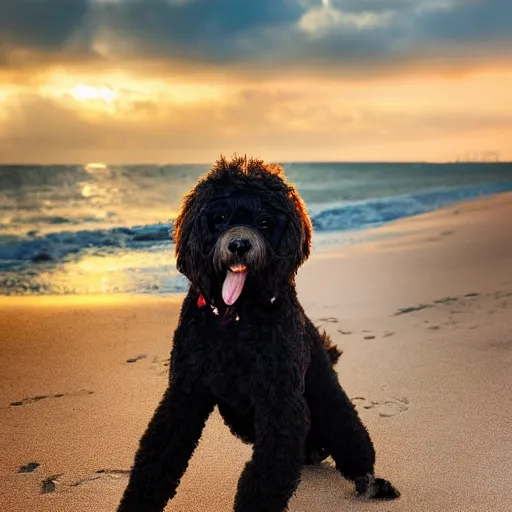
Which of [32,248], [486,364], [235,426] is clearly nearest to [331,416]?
→ [235,426]

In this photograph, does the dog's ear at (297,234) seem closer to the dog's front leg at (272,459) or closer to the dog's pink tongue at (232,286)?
the dog's pink tongue at (232,286)

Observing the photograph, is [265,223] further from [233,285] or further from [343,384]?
[343,384]

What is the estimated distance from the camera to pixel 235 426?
3.34 meters

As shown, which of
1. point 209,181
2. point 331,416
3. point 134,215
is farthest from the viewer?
point 134,215

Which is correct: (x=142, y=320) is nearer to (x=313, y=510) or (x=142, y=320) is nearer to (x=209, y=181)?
(x=313, y=510)

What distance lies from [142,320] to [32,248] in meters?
7.79

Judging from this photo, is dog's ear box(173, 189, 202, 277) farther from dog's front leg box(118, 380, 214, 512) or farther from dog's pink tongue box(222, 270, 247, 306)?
dog's front leg box(118, 380, 214, 512)

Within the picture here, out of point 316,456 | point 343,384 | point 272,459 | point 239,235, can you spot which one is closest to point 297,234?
point 239,235

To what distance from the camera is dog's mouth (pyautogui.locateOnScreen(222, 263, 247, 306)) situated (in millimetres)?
2816

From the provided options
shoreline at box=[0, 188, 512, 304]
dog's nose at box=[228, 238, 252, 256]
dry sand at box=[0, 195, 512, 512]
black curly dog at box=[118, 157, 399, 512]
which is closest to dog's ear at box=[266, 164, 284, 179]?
black curly dog at box=[118, 157, 399, 512]

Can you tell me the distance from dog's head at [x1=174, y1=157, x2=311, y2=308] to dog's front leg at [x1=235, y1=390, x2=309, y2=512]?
1.55 feet

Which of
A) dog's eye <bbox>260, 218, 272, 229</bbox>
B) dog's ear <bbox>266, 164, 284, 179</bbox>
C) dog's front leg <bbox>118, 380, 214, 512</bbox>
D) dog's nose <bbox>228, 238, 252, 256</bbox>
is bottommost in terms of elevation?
dog's front leg <bbox>118, 380, 214, 512</bbox>

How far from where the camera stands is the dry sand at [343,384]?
3896mm

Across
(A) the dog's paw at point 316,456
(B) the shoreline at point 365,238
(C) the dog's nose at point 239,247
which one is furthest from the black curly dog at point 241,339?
(B) the shoreline at point 365,238
